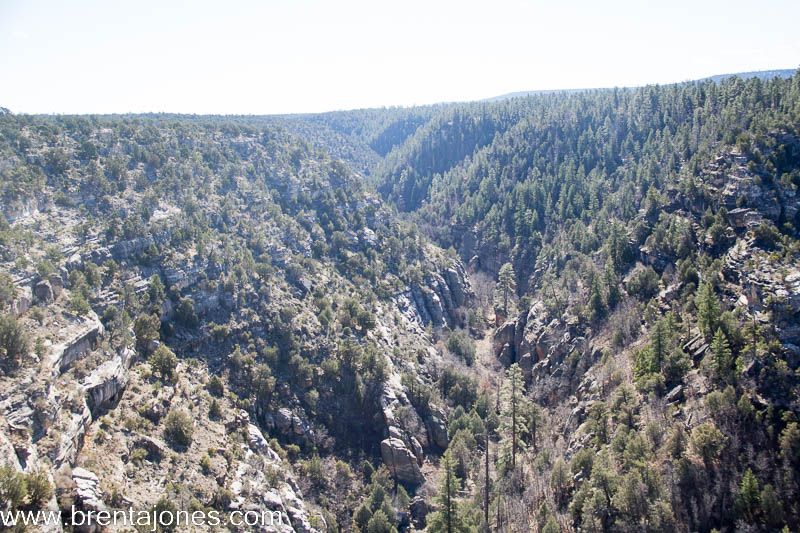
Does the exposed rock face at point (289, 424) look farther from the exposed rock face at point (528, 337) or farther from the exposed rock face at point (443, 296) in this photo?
the exposed rock face at point (443, 296)

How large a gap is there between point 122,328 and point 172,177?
160ft

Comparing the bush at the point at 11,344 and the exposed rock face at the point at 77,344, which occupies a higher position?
the bush at the point at 11,344

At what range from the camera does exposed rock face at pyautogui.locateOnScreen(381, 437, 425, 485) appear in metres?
67.5

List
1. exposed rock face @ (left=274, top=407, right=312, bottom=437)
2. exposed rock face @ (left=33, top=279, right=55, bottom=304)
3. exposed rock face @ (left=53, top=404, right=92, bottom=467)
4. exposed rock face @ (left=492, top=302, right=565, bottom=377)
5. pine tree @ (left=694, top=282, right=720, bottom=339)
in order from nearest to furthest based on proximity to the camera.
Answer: exposed rock face @ (left=53, top=404, right=92, bottom=467)
exposed rock face @ (left=33, top=279, right=55, bottom=304)
pine tree @ (left=694, top=282, right=720, bottom=339)
exposed rock face @ (left=274, top=407, right=312, bottom=437)
exposed rock face @ (left=492, top=302, right=565, bottom=377)

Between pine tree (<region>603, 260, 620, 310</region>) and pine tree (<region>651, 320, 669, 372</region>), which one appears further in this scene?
pine tree (<region>603, 260, 620, 310</region>)

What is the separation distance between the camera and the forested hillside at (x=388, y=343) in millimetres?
47344

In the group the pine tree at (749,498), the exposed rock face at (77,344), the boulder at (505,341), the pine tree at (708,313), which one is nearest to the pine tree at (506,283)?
the boulder at (505,341)

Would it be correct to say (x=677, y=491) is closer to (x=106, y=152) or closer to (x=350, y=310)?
(x=350, y=310)

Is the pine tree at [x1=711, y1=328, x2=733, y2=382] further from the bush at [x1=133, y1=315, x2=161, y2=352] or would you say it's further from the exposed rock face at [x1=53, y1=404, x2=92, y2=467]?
the bush at [x1=133, y1=315, x2=161, y2=352]

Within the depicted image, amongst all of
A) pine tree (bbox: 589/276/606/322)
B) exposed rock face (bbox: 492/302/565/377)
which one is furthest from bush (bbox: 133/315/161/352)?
pine tree (bbox: 589/276/606/322)

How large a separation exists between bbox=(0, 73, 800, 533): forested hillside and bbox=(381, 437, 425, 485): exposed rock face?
0.29 meters

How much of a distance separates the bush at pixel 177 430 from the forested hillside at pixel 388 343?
0.24 meters

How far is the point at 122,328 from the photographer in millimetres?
59281

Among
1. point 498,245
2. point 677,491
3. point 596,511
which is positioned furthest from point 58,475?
point 498,245
